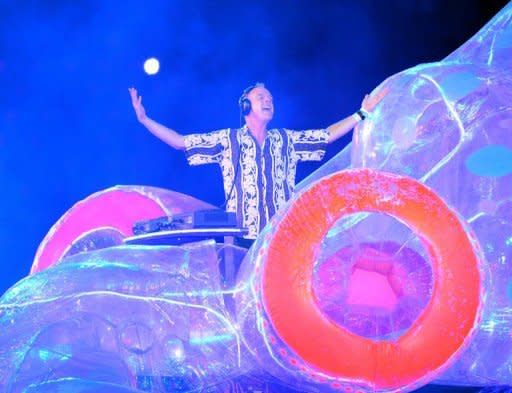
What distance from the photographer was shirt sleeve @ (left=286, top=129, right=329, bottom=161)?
3417mm

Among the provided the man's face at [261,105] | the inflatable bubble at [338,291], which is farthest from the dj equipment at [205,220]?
the man's face at [261,105]

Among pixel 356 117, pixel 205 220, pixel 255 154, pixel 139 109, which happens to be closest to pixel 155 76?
pixel 139 109

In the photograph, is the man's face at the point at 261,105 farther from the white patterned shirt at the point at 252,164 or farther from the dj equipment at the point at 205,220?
the dj equipment at the point at 205,220

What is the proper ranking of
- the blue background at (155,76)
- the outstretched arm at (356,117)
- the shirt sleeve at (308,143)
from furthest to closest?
the blue background at (155,76) → the shirt sleeve at (308,143) → the outstretched arm at (356,117)

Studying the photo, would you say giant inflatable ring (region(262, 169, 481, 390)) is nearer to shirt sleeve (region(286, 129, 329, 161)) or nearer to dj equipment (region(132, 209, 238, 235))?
dj equipment (region(132, 209, 238, 235))

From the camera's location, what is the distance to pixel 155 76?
4.81 meters

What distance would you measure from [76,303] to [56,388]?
0.31 m

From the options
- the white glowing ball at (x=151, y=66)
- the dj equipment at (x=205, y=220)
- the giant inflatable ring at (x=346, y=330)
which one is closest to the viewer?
the giant inflatable ring at (x=346, y=330)

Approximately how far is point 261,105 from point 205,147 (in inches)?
13.2

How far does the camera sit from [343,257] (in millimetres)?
2455

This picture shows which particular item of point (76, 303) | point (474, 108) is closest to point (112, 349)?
point (76, 303)

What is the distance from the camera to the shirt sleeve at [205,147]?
3.34 meters

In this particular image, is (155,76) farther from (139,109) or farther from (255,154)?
(255,154)

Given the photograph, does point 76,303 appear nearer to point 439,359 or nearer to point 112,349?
point 112,349
